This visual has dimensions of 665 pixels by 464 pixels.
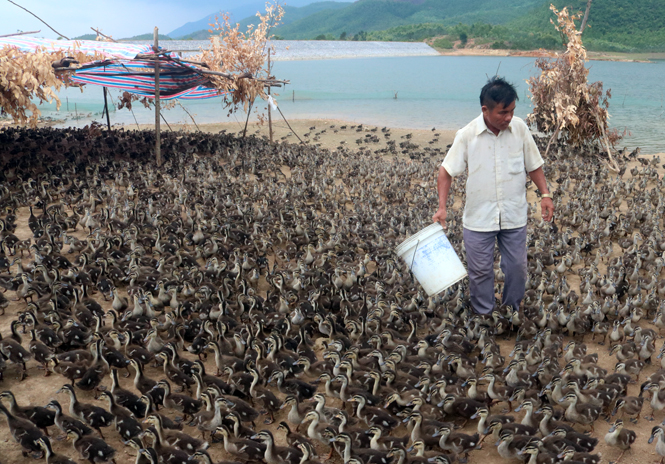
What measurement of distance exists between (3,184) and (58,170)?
1.74 m

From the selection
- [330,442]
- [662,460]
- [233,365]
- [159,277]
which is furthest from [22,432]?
[662,460]

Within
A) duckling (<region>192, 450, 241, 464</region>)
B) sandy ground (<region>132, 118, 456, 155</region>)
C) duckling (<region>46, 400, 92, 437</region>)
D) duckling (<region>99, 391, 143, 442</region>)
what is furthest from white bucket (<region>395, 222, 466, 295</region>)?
sandy ground (<region>132, 118, 456, 155</region>)

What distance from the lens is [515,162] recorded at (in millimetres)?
6734

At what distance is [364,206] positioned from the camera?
45.1 ft

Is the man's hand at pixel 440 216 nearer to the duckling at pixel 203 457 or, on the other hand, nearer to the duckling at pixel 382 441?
the duckling at pixel 382 441

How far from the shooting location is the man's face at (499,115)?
6.28m

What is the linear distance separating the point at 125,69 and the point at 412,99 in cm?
3696

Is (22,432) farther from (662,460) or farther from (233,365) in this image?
(662,460)

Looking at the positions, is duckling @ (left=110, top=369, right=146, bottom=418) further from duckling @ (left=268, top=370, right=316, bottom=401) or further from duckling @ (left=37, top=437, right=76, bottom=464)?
duckling @ (left=268, top=370, right=316, bottom=401)

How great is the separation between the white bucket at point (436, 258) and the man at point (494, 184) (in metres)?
0.21

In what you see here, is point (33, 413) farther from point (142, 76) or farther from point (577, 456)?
point (142, 76)

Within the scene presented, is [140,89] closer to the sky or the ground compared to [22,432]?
closer to the sky

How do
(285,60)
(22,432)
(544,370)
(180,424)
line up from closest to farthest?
(22,432)
(180,424)
(544,370)
(285,60)

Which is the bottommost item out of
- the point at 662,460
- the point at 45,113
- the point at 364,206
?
the point at 662,460
